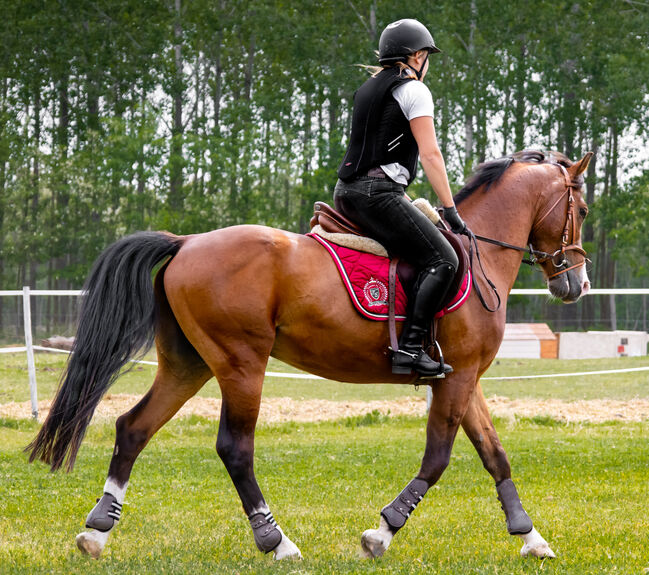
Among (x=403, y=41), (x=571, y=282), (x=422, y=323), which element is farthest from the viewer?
(x=571, y=282)

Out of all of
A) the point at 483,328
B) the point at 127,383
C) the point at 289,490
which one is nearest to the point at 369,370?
the point at 483,328

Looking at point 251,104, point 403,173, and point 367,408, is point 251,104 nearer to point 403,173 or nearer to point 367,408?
point 367,408

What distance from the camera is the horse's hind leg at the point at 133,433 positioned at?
15.7ft

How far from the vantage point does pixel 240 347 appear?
4.66 metres

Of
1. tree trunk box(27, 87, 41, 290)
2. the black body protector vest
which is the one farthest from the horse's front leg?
tree trunk box(27, 87, 41, 290)

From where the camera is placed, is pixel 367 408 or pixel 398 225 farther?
pixel 367 408

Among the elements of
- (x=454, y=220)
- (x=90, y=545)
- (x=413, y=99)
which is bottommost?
(x=90, y=545)

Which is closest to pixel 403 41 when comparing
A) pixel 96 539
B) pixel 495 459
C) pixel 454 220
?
pixel 454 220

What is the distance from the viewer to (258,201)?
1291 inches

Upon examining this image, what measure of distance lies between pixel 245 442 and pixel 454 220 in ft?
5.72

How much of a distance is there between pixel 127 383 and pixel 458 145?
22.1 metres

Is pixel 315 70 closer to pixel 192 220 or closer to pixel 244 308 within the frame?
pixel 192 220

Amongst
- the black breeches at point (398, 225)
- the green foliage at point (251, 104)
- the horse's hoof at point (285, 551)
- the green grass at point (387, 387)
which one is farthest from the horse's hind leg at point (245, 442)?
the green foliage at point (251, 104)

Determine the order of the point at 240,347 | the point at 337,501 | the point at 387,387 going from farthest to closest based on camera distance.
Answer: the point at 387,387
the point at 337,501
the point at 240,347
